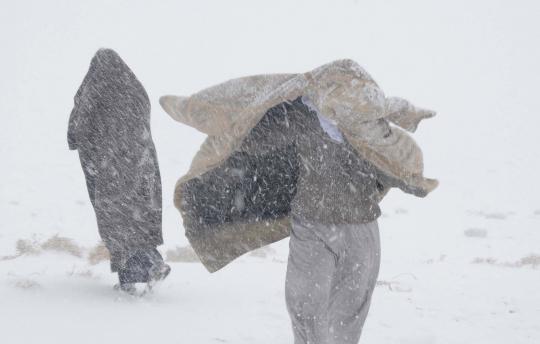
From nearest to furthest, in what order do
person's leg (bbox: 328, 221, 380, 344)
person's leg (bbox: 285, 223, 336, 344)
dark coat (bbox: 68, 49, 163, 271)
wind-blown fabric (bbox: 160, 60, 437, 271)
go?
1. wind-blown fabric (bbox: 160, 60, 437, 271)
2. person's leg (bbox: 285, 223, 336, 344)
3. person's leg (bbox: 328, 221, 380, 344)
4. dark coat (bbox: 68, 49, 163, 271)

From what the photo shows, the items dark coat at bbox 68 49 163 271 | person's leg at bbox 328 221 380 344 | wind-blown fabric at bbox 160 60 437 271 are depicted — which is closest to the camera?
wind-blown fabric at bbox 160 60 437 271

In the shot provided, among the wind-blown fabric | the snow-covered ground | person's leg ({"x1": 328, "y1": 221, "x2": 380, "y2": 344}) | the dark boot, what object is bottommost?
the snow-covered ground

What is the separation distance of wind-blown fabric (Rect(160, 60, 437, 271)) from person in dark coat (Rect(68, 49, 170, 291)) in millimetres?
973

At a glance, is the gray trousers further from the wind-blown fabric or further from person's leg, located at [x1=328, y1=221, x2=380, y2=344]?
the wind-blown fabric

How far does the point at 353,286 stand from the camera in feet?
11.3

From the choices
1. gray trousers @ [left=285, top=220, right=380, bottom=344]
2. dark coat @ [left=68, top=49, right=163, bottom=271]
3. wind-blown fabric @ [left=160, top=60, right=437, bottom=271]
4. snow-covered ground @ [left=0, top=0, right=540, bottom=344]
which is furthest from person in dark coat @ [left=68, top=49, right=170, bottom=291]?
gray trousers @ [left=285, top=220, right=380, bottom=344]

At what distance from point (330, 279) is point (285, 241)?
7772 millimetres

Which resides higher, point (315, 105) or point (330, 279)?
point (315, 105)

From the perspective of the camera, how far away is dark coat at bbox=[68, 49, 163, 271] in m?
4.60

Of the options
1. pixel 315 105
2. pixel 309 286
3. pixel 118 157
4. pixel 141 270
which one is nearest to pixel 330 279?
pixel 309 286

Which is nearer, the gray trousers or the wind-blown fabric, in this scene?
the wind-blown fabric

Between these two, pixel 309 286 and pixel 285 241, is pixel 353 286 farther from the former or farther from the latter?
pixel 285 241

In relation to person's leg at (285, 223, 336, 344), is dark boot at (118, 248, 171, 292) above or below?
below

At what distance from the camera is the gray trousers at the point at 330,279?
327 cm
